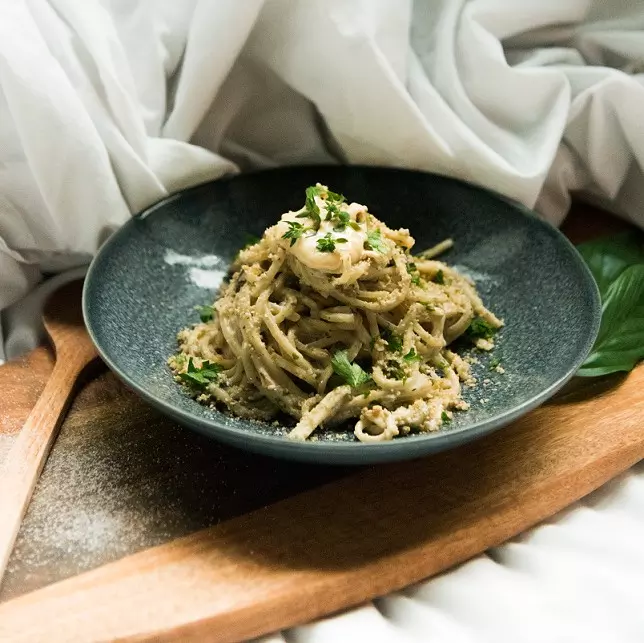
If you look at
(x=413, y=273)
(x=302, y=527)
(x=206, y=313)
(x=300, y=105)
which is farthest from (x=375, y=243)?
(x=300, y=105)

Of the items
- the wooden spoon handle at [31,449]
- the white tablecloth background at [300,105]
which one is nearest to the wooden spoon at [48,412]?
the wooden spoon handle at [31,449]

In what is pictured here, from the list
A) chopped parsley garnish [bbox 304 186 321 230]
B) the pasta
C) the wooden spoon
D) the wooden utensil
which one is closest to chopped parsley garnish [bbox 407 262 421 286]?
the pasta

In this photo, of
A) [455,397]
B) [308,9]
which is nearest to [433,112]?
[308,9]

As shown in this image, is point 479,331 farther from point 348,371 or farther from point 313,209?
point 313,209

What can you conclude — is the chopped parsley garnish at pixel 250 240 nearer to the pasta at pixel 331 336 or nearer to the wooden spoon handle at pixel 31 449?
the pasta at pixel 331 336

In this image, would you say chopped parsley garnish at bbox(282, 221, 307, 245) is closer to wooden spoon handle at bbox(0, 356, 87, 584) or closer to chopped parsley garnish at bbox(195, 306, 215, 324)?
chopped parsley garnish at bbox(195, 306, 215, 324)
